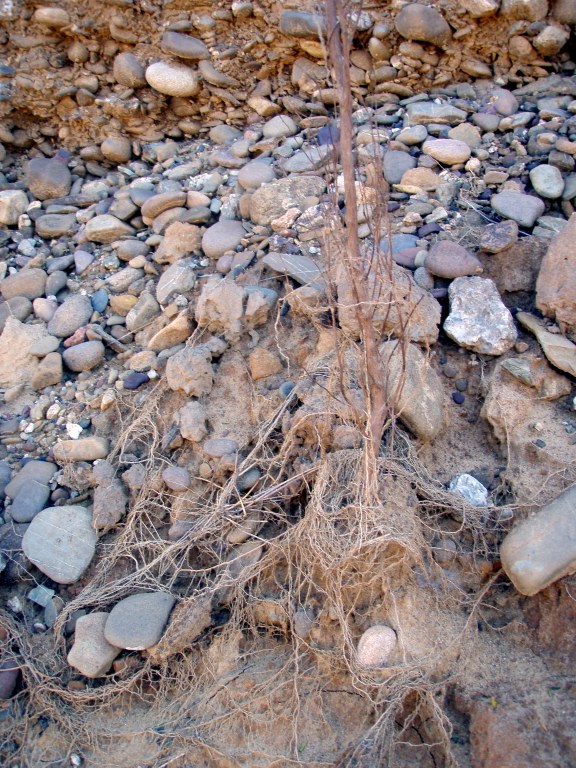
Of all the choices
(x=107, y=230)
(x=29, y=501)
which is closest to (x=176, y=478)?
(x=29, y=501)

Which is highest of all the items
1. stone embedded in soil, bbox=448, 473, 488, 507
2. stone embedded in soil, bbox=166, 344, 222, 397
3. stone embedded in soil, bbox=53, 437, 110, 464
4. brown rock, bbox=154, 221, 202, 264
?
brown rock, bbox=154, 221, 202, 264

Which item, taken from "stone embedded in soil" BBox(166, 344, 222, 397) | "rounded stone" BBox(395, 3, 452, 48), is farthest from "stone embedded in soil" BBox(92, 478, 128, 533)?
"rounded stone" BBox(395, 3, 452, 48)

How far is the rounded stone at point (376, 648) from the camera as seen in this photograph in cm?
219

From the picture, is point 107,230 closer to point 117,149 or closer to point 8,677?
point 117,149

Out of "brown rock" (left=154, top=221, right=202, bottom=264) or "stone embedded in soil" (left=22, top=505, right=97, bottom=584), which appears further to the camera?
"brown rock" (left=154, top=221, right=202, bottom=264)

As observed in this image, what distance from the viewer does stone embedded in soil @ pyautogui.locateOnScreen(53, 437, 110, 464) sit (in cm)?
287

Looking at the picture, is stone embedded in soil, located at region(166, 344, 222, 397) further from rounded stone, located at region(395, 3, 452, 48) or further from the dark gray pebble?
rounded stone, located at region(395, 3, 452, 48)

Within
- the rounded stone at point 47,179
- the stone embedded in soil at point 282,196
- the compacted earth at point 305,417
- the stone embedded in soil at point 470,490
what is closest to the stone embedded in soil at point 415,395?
the compacted earth at point 305,417

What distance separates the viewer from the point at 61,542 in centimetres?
271

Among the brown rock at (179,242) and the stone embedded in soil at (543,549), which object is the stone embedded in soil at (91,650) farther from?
the brown rock at (179,242)

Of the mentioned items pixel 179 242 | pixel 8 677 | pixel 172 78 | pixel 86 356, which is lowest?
pixel 8 677

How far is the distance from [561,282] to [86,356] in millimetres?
2049

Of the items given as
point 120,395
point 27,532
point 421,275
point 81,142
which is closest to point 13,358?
point 120,395

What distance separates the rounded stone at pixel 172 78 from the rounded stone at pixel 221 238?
1140 mm
